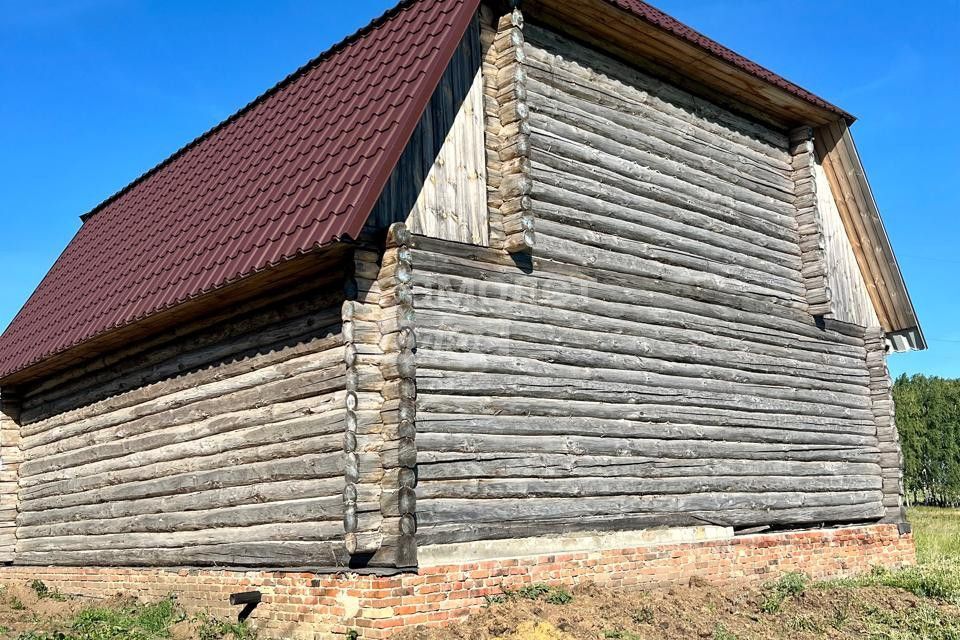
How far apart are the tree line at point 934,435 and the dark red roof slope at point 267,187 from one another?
5124 centimetres

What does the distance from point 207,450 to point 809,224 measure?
8.77 meters

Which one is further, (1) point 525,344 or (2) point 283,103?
(2) point 283,103

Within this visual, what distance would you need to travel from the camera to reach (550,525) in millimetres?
9414

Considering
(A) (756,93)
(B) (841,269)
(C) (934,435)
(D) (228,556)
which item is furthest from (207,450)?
(C) (934,435)

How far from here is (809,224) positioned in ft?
45.0

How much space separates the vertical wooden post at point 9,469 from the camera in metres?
14.2

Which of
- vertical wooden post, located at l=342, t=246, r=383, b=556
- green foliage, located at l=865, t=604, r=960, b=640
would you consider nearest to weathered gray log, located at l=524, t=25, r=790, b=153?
vertical wooden post, located at l=342, t=246, r=383, b=556

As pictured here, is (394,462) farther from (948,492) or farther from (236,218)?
(948,492)

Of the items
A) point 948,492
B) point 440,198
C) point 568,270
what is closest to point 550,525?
point 568,270

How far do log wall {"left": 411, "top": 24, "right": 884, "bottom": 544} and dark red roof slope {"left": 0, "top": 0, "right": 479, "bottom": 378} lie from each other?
3.48 feet

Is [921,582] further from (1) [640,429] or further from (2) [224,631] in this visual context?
(2) [224,631]

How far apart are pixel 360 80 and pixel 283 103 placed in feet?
7.26

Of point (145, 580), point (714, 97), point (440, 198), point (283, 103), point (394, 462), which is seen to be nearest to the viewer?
point (394, 462)

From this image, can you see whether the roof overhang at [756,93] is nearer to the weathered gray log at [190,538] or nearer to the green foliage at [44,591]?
the weathered gray log at [190,538]
